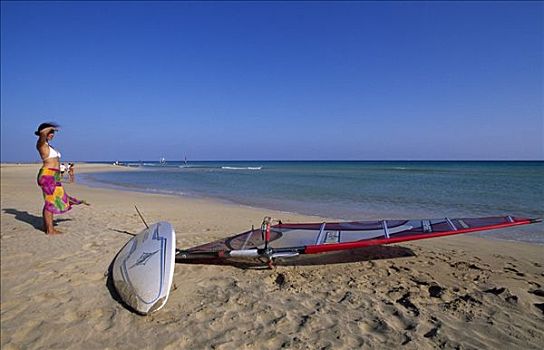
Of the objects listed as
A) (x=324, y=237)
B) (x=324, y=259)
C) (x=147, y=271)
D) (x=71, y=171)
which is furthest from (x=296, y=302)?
(x=71, y=171)

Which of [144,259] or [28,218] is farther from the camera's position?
[28,218]

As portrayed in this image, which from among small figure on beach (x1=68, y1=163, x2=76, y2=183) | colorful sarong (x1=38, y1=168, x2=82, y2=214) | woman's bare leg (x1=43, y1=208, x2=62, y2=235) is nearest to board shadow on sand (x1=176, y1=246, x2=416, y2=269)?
colorful sarong (x1=38, y1=168, x2=82, y2=214)

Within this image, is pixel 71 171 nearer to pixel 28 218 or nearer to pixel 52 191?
pixel 28 218

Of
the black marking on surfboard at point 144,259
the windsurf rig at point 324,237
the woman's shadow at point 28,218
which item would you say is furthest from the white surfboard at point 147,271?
the woman's shadow at point 28,218

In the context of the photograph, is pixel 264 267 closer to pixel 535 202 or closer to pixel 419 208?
pixel 419 208

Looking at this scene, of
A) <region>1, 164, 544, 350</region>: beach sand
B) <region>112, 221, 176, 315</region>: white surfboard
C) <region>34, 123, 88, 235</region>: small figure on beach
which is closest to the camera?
<region>1, 164, 544, 350</region>: beach sand

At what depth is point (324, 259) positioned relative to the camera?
4.04m

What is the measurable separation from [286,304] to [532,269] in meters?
3.07

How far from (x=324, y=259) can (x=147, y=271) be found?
6.92ft

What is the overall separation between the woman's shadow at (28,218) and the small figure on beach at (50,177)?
80 centimetres

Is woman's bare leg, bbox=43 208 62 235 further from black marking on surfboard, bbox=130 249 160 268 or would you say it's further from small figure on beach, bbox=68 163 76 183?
small figure on beach, bbox=68 163 76 183

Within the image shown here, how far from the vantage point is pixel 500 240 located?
536 cm

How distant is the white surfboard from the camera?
276 centimetres

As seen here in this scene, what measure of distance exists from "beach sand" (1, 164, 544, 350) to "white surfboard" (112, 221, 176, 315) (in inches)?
4.7
